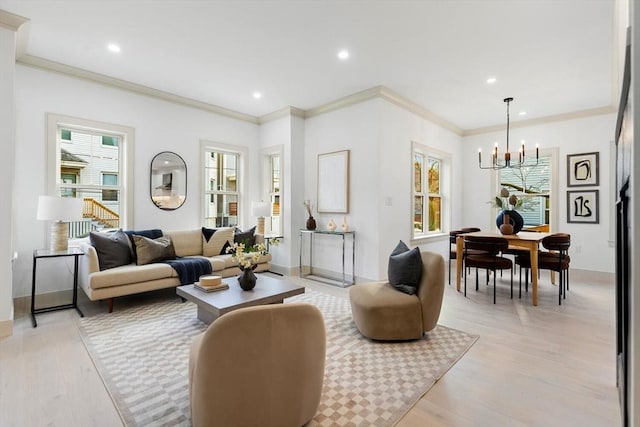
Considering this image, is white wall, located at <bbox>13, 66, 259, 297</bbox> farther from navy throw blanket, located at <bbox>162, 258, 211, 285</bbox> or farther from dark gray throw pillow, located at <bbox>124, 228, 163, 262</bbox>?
navy throw blanket, located at <bbox>162, 258, 211, 285</bbox>

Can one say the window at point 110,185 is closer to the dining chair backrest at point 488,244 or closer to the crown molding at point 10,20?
the crown molding at point 10,20

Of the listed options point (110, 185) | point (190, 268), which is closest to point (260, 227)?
point (190, 268)

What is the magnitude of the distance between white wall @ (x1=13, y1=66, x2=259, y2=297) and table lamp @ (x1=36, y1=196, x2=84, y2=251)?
426 millimetres

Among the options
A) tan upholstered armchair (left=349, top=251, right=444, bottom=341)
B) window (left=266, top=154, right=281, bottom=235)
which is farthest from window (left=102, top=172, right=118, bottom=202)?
tan upholstered armchair (left=349, top=251, right=444, bottom=341)

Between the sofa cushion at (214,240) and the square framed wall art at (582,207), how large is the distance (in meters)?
5.97

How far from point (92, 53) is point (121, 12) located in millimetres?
1105

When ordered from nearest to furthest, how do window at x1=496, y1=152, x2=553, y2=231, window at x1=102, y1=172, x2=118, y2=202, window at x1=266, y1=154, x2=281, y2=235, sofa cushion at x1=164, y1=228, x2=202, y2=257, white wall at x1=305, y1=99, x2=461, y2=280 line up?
window at x1=102, y1=172, x2=118, y2=202 → sofa cushion at x1=164, y1=228, x2=202, y2=257 → white wall at x1=305, y1=99, x2=461, y2=280 → window at x1=496, y1=152, x2=553, y2=231 → window at x1=266, y1=154, x2=281, y2=235

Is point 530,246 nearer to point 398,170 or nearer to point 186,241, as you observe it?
point 398,170

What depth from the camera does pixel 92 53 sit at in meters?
3.62

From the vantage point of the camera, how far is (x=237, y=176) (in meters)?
5.98

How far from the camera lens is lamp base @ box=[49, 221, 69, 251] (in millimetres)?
3588

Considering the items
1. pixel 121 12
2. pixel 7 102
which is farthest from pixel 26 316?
pixel 121 12

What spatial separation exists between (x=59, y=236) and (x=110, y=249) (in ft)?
1.77

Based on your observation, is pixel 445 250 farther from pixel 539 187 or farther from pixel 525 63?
pixel 525 63
